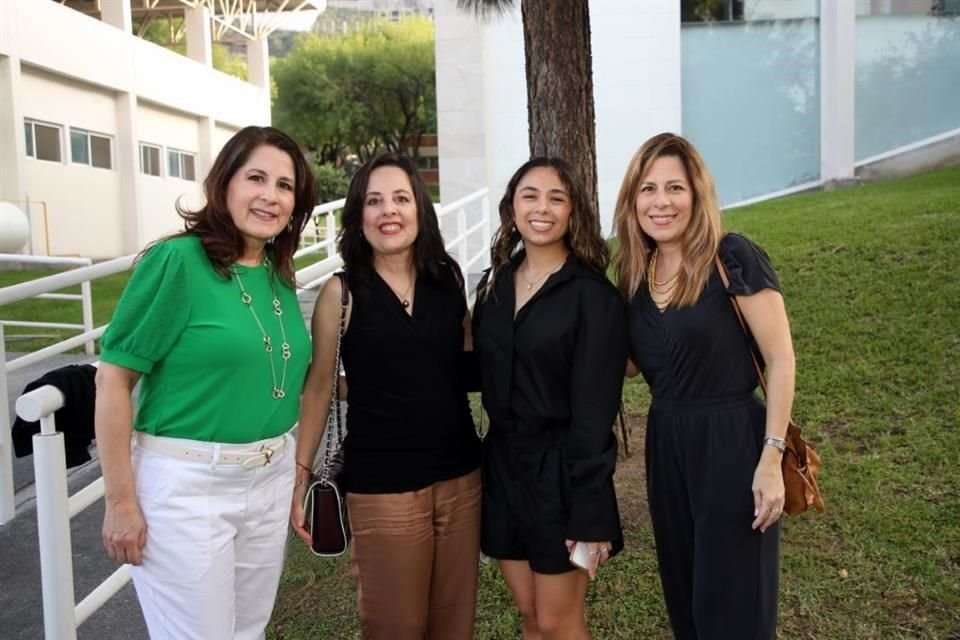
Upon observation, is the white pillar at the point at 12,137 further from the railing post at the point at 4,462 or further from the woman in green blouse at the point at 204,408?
the woman in green blouse at the point at 204,408

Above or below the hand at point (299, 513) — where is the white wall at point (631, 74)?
above

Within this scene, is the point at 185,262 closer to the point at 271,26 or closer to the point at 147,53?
the point at 147,53

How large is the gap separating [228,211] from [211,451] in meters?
0.60

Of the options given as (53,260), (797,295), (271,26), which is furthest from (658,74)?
(271,26)

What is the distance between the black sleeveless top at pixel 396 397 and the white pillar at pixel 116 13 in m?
23.2

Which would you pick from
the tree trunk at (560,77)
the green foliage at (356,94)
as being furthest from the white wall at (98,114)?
the tree trunk at (560,77)

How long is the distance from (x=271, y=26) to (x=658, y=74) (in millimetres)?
24841

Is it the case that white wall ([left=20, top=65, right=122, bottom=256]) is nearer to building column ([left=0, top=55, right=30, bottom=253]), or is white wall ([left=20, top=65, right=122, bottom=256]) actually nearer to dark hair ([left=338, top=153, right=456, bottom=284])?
building column ([left=0, top=55, right=30, bottom=253])

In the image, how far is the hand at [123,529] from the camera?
199cm

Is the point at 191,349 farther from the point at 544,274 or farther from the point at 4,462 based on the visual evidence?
the point at 4,462

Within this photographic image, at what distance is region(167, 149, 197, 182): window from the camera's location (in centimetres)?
2597

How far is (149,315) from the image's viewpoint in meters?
2.01

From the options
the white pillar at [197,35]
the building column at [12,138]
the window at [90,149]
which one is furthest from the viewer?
the white pillar at [197,35]

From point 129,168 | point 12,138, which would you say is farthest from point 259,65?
point 12,138
